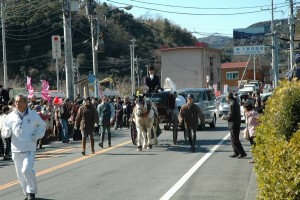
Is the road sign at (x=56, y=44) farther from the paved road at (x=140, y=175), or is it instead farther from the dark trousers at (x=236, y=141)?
the dark trousers at (x=236, y=141)

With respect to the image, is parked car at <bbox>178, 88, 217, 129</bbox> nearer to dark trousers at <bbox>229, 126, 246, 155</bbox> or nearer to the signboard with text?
dark trousers at <bbox>229, 126, 246, 155</bbox>

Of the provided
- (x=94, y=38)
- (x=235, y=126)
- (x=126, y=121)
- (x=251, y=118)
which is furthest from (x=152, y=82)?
(x=94, y=38)

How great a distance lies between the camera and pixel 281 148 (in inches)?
222

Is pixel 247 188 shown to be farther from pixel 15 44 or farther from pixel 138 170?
pixel 15 44

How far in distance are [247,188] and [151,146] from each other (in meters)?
8.19

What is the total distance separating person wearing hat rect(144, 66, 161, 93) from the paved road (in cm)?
315

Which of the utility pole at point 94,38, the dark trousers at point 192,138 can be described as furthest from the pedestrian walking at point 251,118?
the utility pole at point 94,38

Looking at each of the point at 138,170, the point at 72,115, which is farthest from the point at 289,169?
the point at 72,115

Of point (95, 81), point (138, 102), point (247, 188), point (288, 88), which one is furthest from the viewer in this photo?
point (95, 81)

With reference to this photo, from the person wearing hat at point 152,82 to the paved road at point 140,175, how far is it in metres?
3.15

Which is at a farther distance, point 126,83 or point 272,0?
point 126,83

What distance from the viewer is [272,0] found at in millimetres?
55031

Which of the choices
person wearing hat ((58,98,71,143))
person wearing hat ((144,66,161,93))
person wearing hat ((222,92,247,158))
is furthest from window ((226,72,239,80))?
person wearing hat ((222,92,247,158))

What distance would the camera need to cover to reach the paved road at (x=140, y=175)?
10258mm
